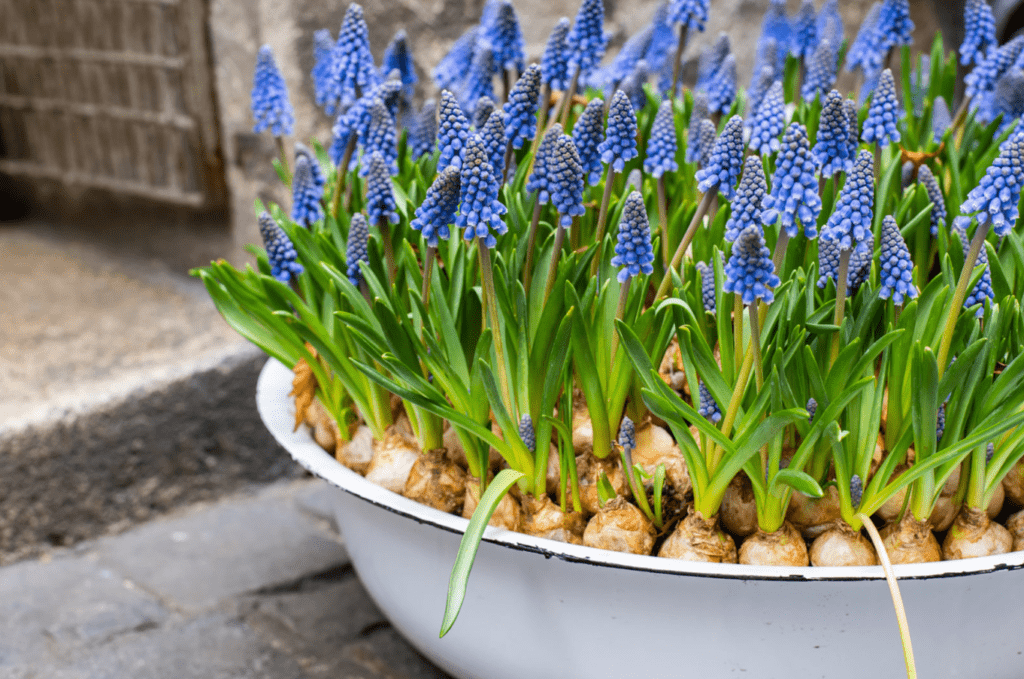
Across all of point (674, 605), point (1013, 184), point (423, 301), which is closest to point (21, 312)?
point (423, 301)

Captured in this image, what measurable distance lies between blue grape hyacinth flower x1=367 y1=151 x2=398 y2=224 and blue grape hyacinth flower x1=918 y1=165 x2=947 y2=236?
2.47 ft

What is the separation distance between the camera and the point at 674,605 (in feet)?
3.61

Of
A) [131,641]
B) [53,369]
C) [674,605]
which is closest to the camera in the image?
[674,605]

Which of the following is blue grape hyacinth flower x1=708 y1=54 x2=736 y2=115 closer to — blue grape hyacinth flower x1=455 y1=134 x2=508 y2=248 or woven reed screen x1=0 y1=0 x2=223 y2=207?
blue grape hyacinth flower x1=455 y1=134 x2=508 y2=248

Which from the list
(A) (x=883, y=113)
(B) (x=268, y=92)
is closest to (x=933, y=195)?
(A) (x=883, y=113)

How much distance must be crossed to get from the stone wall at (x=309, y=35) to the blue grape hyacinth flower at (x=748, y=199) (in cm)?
172

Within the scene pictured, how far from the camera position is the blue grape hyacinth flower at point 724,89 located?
1623mm

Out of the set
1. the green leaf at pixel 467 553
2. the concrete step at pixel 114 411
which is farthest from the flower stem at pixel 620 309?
the concrete step at pixel 114 411

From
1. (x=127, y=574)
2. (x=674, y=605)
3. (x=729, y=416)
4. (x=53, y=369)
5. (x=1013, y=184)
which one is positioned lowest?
(x=127, y=574)

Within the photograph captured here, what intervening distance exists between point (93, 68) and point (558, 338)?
2.46m

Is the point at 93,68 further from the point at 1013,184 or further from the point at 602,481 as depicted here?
the point at 1013,184

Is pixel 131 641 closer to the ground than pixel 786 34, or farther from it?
closer to the ground

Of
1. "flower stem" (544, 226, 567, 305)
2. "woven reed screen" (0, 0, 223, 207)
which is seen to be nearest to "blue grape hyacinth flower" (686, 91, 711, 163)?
"flower stem" (544, 226, 567, 305)

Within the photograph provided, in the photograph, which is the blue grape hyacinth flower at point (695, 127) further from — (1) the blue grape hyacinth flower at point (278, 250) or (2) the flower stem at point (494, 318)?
(1) the blue grape hyacinth flower at point (278, 250)
